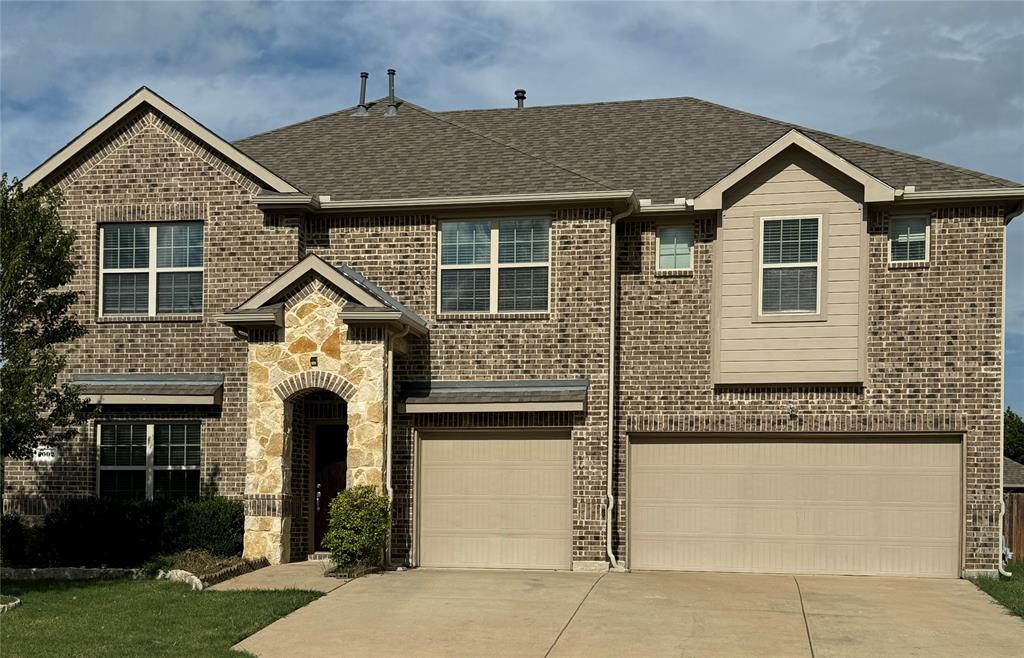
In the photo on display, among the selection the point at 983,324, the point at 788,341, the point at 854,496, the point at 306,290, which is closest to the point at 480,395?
the point at 306,290

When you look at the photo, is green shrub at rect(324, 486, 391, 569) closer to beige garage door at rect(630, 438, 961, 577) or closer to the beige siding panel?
beige garage door at rect(630, 438, 961, 577)

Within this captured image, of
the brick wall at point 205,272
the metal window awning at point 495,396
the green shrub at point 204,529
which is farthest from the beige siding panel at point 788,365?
the green shrub at point 204,529

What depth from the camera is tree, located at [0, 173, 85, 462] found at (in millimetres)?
15352

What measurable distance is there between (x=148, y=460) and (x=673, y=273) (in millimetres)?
9090

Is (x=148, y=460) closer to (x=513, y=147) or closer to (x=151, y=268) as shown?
(x=151, y=268)

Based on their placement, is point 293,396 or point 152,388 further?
point 152,388

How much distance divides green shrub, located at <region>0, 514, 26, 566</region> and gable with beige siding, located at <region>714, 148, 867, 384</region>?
11386 millimetres

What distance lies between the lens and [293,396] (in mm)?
17984

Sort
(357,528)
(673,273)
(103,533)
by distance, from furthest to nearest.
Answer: (673,273) → (103,533) → (357,528)

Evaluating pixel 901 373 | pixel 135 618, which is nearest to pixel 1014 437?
pixel 901 373

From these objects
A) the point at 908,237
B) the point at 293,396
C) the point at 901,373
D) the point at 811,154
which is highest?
the point at 811,154

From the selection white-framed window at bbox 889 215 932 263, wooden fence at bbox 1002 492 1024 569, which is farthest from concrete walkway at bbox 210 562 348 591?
wooden fence at bbox 1002 492 1024 569

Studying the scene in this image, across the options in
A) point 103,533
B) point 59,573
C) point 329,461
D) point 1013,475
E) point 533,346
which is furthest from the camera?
point 1013,475

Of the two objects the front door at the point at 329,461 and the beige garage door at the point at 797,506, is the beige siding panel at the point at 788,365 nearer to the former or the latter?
the beige garage door at the point at 797,506
